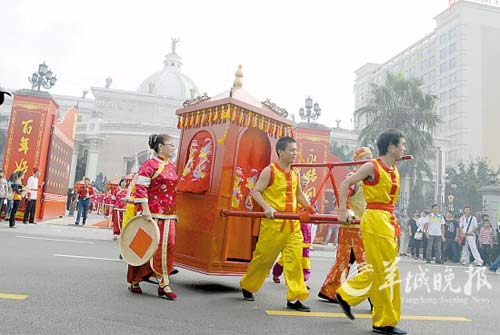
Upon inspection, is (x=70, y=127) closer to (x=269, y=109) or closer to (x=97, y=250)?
(x=97, y=250)

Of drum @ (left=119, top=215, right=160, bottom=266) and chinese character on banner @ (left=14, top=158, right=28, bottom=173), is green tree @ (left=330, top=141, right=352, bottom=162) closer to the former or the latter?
chinese character on banner @ (left=14, top=158, right=28, bottom=173)

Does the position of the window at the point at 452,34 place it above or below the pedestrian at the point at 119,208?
above

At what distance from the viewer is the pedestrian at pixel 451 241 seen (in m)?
12.3

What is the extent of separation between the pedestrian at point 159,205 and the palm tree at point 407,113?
75.5ft

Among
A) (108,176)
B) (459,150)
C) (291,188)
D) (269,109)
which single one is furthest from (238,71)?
(459,150)

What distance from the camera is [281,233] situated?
13.9 ft

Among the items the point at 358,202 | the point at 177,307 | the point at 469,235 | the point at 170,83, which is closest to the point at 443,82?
the point at 170,83

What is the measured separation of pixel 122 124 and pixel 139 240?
34.3 m

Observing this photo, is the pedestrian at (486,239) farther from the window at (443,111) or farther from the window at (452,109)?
the window at (443,111)

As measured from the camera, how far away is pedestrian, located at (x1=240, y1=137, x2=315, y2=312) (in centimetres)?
412

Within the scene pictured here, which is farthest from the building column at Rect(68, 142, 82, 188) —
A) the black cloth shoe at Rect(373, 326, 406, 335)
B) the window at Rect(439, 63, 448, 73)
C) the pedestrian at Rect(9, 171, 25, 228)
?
the window at Rect(439, 63, 448, 73)

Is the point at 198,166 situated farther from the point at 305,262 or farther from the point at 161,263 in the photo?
the point at 305,262

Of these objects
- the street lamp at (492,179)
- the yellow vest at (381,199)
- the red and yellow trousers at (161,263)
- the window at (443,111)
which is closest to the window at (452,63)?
the window at (443,111)

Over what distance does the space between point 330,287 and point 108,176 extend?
34.6 m
